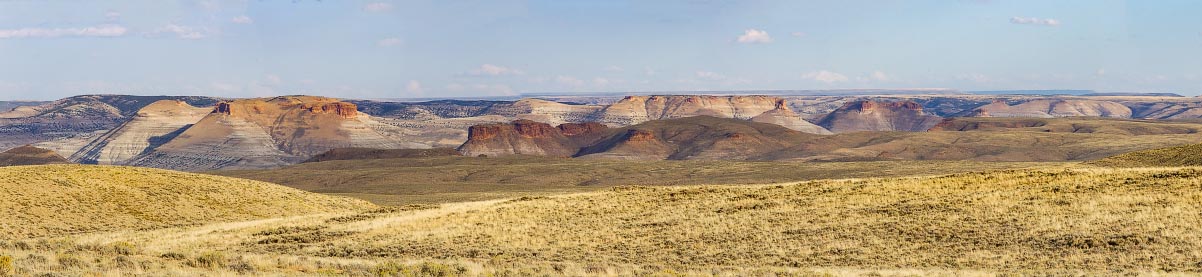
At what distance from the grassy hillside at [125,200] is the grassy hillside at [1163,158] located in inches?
1853

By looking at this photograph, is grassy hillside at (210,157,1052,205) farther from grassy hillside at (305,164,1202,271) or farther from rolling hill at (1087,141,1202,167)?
grassy hillside at (305,164,1202,271)

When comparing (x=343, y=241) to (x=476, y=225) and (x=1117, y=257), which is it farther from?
(x=1117, y=257)

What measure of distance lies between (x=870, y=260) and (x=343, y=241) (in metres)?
18.6

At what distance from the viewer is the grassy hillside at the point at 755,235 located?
25.9 meters

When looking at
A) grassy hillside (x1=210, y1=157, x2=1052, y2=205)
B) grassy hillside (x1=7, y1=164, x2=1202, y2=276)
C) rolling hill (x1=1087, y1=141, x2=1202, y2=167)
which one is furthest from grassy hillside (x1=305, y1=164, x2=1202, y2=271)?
grassy hillside (x1=210, y1=157, x2=1052, y2=205)

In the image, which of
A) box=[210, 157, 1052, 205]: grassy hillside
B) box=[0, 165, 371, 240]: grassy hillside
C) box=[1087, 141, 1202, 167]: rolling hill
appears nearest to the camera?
box=[0, 165, 371, 240]: grassy hillside

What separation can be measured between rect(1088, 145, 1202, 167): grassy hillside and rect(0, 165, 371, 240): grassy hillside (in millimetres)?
47072

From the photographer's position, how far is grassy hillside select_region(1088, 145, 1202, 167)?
59.5 m

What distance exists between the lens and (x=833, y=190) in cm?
4562

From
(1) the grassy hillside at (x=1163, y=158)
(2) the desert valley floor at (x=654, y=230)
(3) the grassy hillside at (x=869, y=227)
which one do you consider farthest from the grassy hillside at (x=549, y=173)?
(3) the grassy hillside at (x=869, y=227)

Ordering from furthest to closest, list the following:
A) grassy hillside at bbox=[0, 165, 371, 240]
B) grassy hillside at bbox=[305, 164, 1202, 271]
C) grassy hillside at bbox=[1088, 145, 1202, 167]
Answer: grassy hillside at bbox=[1088, 145, 1202, 167] → grassy hillside at bbox=[0, 165, 371, 240] → grassy hillside at bbox=[305, 164, 1202, 271]

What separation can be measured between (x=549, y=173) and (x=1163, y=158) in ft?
351

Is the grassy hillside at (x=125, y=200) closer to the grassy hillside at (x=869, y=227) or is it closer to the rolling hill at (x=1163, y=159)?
the grassy hillside at (x=869, y=227)

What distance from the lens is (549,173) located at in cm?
16138
